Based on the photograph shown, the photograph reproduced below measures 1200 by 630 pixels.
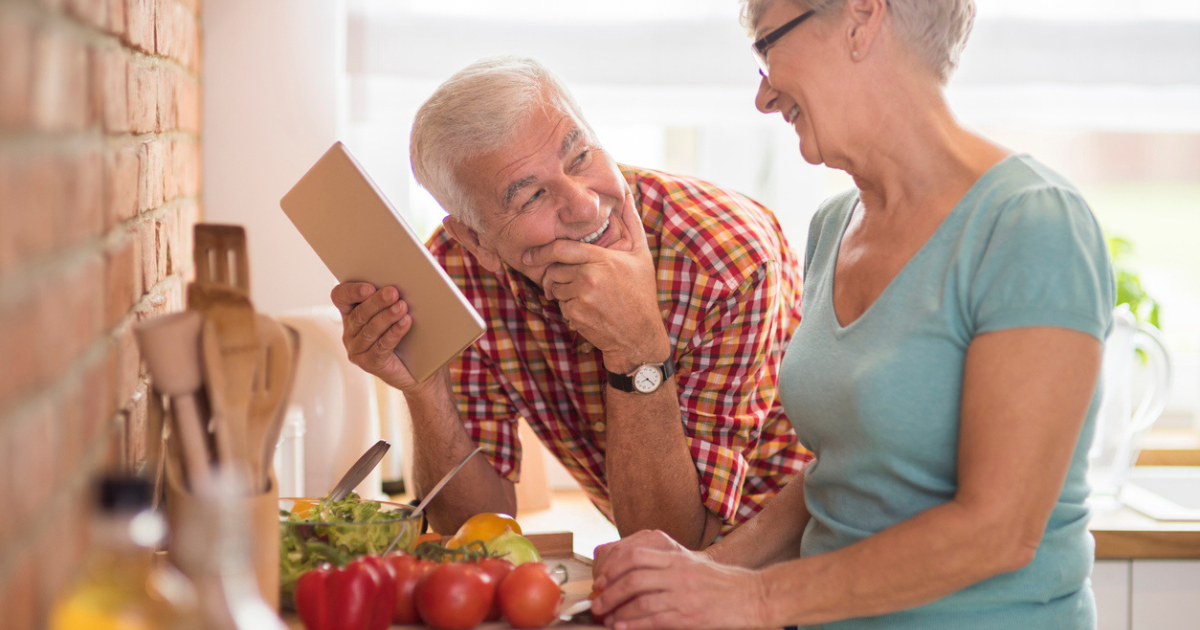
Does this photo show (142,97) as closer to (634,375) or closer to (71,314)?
(71,314)

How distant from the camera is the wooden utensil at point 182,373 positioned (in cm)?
68

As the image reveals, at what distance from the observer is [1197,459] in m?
2.14

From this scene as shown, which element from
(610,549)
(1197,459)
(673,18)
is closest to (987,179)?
(610,549)

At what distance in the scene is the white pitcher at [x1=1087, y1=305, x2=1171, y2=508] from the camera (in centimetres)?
179

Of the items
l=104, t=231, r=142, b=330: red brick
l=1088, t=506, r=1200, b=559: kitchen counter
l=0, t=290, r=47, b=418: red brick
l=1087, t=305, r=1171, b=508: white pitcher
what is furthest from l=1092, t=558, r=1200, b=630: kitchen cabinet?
l=0, t=290, r=47, b=418: red brick

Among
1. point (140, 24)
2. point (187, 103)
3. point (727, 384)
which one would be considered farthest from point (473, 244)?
point (187, 103)

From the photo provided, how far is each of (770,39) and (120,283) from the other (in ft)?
2.25

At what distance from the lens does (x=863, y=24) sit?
97 centimetres

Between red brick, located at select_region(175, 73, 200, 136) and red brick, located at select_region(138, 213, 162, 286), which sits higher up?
red brick, located at select_region(175, 73, 200, 136)

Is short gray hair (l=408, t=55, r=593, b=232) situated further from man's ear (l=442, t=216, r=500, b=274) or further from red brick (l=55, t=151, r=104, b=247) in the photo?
red brick (l=55, t=151, r=104, b=247)

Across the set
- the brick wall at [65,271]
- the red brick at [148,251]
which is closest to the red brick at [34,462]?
the brick wall at [65,271]

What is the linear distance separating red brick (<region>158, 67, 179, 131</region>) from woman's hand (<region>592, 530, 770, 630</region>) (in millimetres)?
797

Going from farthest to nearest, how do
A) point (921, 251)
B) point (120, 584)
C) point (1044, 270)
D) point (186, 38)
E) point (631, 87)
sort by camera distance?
point (631, 87)
point (186, 38)
point (921, 251)
point (1044, 270)
point (120, 584)

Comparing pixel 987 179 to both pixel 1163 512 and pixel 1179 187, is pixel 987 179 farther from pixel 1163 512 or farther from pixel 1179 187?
pixel 1179 187
